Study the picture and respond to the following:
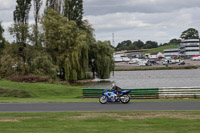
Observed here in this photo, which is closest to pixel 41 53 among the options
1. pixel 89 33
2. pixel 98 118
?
pixel 89 33

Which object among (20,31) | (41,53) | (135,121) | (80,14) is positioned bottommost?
(135,121)

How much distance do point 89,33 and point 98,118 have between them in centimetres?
4775

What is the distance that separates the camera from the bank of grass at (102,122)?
1249cm

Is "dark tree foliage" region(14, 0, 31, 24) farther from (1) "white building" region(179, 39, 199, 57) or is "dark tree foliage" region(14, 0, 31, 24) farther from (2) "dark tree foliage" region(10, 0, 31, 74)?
(1) "white building" region(179, 39, 199, 57)

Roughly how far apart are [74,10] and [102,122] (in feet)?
163

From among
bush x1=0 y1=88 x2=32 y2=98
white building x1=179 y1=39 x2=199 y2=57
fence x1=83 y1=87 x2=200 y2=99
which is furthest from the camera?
white building x1=179 y1=39 x2=199 y2=57

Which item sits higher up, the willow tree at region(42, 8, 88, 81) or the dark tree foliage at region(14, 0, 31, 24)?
the dark tree foliage at region(14, 0, 31, 24)

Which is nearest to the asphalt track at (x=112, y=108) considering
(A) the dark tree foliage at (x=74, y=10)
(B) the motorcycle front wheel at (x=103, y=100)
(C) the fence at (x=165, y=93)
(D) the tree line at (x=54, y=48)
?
(B) the motorcycle front wheel at (x=103, y=100)

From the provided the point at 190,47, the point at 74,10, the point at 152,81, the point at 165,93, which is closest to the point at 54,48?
the point at 74,10

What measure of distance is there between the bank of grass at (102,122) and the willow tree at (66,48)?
3598 cm

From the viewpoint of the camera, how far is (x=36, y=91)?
108ft

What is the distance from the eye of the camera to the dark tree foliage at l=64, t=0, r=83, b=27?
202 ft

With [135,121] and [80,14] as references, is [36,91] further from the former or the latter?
[80,14]

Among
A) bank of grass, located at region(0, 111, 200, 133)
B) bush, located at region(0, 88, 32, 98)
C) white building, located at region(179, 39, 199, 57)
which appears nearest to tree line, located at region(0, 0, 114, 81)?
bush, located at region(0, 88, 32, 98)
